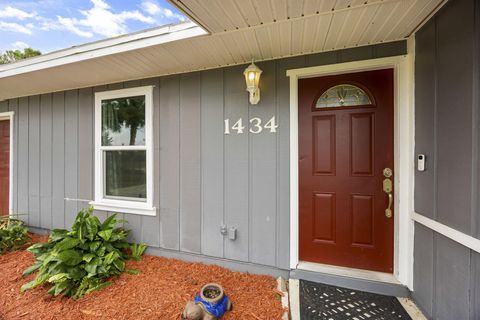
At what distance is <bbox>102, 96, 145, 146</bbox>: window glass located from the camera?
9.45 ft

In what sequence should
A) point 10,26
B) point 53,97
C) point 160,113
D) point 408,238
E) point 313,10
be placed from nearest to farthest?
1. point 313,10
2. point 408,238
3. point 160,113
4. point 53,97
5. point 10,26

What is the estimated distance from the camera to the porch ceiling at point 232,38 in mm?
1485

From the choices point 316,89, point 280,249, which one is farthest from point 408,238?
point 316,89

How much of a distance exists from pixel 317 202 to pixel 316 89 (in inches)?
45.8

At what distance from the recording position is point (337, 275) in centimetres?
206

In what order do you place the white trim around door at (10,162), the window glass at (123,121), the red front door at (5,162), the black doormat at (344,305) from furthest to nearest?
the red front door at (5,162)
the white trim around door at (10,162)
the window glass at (123,121)
the black doormat at (344,305)

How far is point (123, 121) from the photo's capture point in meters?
2.96

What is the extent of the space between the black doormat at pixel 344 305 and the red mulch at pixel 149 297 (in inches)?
10.1

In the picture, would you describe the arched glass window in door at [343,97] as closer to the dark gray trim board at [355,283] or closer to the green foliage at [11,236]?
the dark gray trim board at [355,283]

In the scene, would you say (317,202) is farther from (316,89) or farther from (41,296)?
(41,296)

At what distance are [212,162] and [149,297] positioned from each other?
1443 mm

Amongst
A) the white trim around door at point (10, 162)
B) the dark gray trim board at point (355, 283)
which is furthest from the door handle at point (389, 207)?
the white trim around door at point (10, 162)

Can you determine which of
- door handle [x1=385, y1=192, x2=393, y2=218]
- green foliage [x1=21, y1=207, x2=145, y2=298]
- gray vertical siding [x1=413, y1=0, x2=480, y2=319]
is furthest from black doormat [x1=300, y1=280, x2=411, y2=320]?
green foliage [x1=21, y1=207, x2=145, y2=298]

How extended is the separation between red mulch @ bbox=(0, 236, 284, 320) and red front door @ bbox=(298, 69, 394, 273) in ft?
2.23
